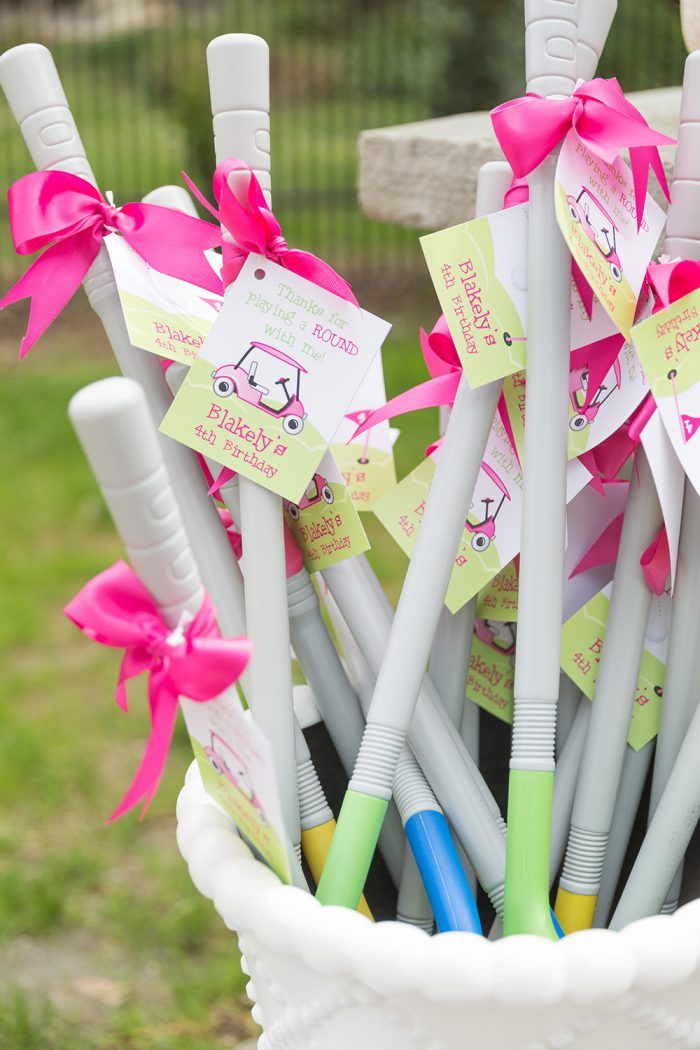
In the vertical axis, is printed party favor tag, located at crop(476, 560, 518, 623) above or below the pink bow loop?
below

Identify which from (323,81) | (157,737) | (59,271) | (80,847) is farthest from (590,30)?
(323,81)

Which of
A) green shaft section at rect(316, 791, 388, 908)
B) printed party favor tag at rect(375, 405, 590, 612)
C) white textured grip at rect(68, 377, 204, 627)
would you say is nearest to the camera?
white textured grip at rect(68, 377, 204, 627)

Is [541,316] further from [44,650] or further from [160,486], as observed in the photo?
[44,650]

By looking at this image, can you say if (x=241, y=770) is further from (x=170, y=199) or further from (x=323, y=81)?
(x=323, y=81)

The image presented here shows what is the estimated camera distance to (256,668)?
1.65 feet

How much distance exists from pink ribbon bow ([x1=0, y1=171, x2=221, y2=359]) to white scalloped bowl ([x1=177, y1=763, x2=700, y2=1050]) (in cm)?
27

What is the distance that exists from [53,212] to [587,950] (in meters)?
0.37

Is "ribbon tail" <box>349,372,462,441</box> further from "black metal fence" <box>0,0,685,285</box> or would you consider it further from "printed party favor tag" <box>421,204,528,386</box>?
"black metal fence" <box>0,0,685,285</box>

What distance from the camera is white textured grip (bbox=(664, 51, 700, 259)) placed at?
509mm

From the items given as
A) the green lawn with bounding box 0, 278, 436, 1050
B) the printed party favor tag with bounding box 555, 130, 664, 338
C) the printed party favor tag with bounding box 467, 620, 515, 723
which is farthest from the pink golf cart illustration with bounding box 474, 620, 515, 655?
Answer: the green lawn with bounding box 0, 278, 436, 1050

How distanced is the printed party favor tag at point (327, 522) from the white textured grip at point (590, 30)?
213 mm

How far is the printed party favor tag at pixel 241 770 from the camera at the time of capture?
0.41 metres

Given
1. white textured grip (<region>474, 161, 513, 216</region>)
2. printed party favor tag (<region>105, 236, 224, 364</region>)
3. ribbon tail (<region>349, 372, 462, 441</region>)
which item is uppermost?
white textured grip (<region>474, 161, 513, 216</region>)

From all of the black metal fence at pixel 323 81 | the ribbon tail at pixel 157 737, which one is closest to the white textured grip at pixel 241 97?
the ribbon tail at pixel 157 737
